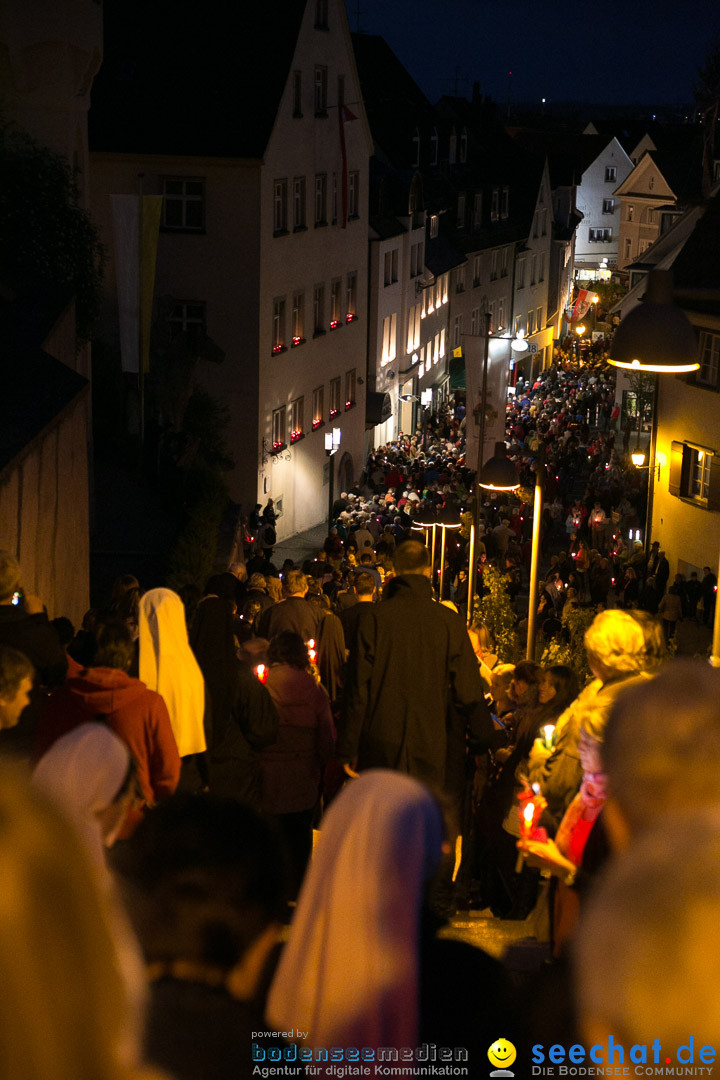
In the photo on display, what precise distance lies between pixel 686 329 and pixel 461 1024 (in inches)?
182

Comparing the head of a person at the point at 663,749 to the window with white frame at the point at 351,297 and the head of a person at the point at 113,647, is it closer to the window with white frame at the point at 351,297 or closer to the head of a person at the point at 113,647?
the head of a person at the point at 113,647

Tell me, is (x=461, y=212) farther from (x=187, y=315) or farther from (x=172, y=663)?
(x=172, y=663)

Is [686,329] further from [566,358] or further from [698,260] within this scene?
[566,358]

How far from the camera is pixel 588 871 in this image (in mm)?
4211

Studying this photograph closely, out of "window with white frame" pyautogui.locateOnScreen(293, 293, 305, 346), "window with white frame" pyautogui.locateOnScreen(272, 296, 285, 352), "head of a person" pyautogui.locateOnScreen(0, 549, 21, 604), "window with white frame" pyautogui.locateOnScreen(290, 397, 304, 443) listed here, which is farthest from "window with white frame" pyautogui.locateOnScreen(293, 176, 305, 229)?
"head of a person" pyautogui.locateOnScreen(0, 549, 21, 604)

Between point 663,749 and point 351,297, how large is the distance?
37.5m

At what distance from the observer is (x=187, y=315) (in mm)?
31875

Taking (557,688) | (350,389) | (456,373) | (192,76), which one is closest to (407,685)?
(557,688)

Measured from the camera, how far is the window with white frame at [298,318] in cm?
3438

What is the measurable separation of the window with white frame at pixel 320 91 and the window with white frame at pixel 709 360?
12.0 metres

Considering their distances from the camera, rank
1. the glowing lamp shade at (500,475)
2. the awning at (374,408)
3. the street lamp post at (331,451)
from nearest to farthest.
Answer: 1. the glowing lamp shade at (500,475)
2. the street lamp post at (331,451)
3. the awning at (374,408)

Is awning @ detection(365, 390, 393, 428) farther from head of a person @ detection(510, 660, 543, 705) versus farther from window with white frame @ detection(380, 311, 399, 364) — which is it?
head of a person @ detection(510, 660, 543, 705)

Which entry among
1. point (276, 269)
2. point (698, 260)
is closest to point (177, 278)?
point (276, 269)

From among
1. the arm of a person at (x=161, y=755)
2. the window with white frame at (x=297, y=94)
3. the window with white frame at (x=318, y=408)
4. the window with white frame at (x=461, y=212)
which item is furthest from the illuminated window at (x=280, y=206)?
the arm of a person at (x=161, y=755)
